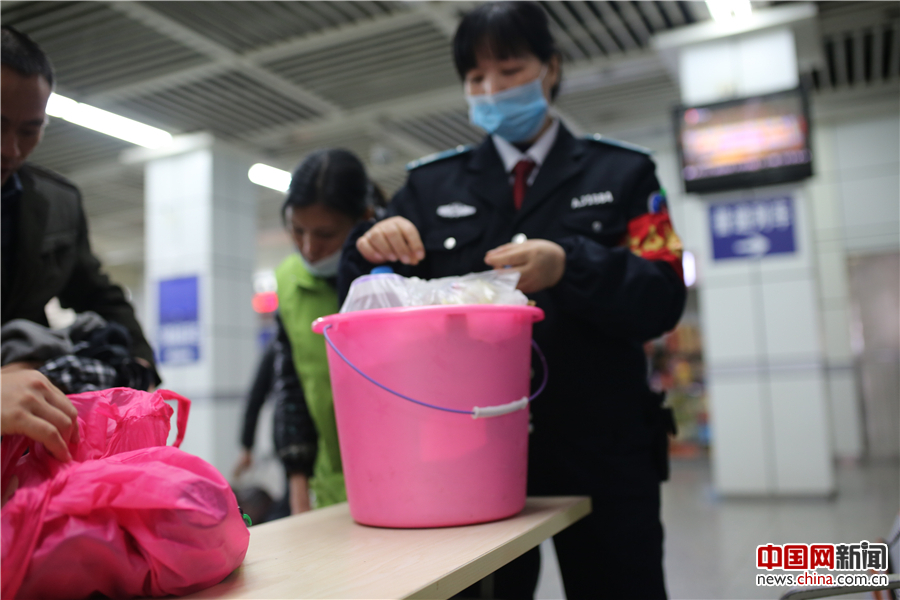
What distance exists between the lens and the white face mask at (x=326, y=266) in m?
1.79

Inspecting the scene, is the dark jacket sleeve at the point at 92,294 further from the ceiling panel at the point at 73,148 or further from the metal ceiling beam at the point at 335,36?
the ceiling panel at the point at 73,148

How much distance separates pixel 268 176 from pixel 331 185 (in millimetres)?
6922

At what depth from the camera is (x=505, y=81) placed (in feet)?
4.51

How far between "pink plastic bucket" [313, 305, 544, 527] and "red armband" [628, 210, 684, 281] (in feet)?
1.13

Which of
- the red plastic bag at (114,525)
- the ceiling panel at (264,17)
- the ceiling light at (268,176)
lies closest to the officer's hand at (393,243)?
the red plastic bag at (114,525)

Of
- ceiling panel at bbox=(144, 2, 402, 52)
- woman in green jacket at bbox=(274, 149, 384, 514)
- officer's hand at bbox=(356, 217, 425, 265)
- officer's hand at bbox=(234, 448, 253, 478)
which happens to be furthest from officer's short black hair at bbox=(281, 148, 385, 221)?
ceiling panel at bbox=(144, 2, 402, 52)

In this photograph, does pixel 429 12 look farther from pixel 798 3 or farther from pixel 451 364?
pixel 451 364

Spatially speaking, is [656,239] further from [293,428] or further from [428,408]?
[293,428]

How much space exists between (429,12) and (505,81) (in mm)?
3871

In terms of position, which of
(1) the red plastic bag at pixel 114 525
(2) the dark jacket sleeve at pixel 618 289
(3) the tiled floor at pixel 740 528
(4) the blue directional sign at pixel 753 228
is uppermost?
(4) the blue directional sign at pixel 753 228

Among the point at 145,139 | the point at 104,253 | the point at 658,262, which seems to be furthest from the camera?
the point at 104,253

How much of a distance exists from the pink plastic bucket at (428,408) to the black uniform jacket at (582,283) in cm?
23

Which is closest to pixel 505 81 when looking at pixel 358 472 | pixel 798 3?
pixel 358 472

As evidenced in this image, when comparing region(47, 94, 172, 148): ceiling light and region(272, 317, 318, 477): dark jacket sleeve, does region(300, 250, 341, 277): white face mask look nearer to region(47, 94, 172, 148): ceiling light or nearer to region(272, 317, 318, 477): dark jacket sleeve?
region(272, 317, 318, 477): dark jacket sleeve
